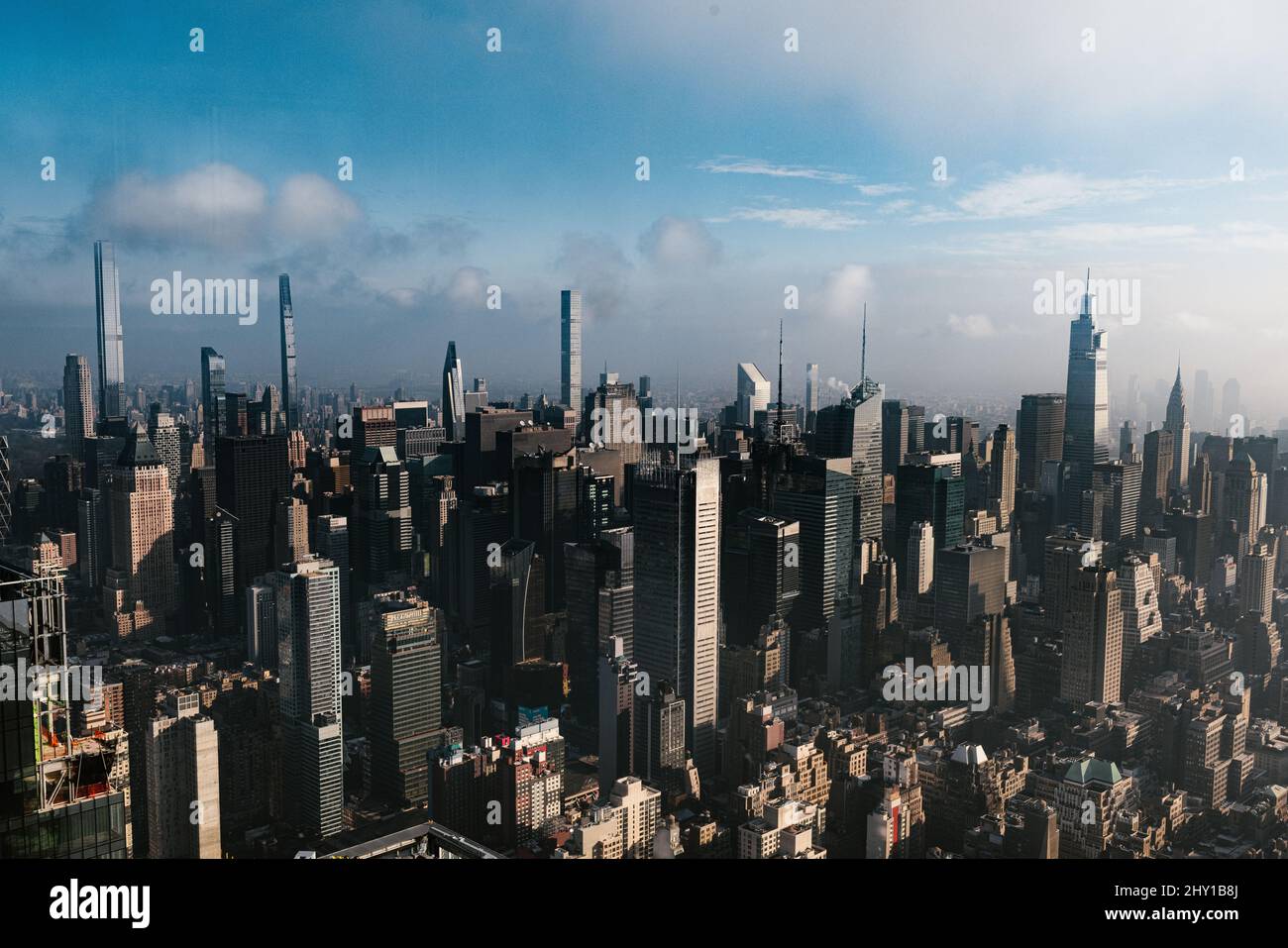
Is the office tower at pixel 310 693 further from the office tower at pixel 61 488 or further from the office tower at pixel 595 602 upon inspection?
the office tower at pixel 595 602

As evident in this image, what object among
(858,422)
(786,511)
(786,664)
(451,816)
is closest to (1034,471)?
(858,422)

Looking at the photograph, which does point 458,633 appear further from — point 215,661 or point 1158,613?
point 1158,613

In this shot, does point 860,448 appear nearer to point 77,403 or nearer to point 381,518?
point 381,518

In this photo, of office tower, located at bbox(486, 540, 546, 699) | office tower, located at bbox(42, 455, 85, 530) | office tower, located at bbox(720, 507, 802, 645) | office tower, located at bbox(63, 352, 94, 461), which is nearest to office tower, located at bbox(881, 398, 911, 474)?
office tower, located at bbox(720, 507, 802, 645)

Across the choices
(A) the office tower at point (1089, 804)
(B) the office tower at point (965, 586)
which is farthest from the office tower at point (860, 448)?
(A) the office tower at point (1089, 804)

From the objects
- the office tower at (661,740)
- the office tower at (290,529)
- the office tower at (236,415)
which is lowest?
the office tower at (661,740)

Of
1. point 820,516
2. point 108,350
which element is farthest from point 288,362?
point 820,516

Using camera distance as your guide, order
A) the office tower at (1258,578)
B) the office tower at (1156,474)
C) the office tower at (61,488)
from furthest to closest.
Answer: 1. the office tower at (1156,474)
2. the office tower at (1258,578)
3. the office tower at (61,488)
